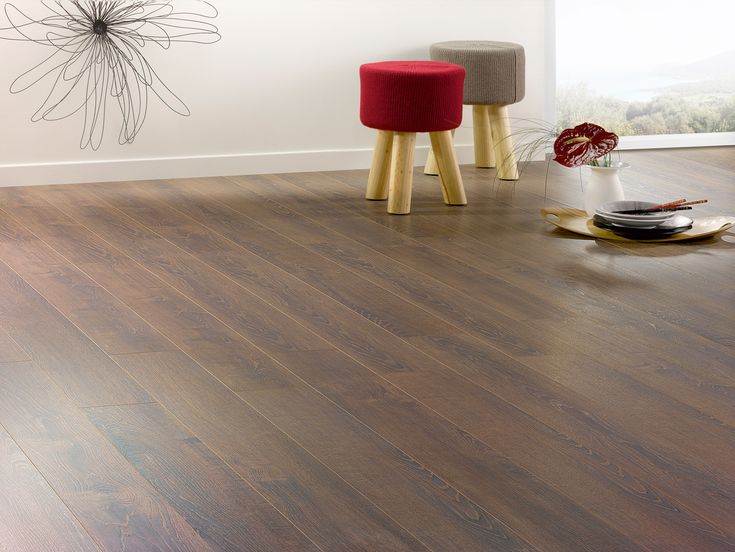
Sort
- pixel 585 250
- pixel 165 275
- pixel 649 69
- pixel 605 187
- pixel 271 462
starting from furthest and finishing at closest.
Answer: pixel 649 69
pixel 605 187
pixel 585 250
pixel 165 275
pixel 271 462

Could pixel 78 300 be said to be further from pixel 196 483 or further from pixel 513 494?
pixel 513 494

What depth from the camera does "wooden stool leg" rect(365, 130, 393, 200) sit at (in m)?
4.01

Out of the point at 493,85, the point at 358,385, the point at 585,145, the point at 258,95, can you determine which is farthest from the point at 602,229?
the point at 258,95

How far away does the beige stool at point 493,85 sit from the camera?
4328mm

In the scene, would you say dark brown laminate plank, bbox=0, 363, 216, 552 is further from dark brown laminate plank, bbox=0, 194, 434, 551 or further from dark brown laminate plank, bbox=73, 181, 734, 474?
dark brown laminate plank, bbox=73, 181, 734, 474

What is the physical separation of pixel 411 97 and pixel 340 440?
2022 mm

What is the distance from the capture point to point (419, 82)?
12.4 ft

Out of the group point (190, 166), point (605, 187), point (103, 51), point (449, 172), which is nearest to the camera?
point (605, 187)

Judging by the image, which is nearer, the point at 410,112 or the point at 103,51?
the point at 410,112

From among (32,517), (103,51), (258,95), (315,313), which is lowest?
(315,313)

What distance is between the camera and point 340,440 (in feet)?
6.57

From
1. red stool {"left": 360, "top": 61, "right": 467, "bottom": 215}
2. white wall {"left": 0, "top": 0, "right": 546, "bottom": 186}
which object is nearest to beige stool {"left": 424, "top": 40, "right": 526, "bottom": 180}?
white wall {"left": 0, "top": 0, "right": 546, "bottom": 186}

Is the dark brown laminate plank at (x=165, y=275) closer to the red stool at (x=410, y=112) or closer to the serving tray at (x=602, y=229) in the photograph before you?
the red stool at (x=410, y=112)

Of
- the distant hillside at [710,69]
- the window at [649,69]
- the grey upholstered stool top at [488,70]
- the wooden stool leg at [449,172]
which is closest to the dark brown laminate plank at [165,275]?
the wooden stool leg at [449,172]
